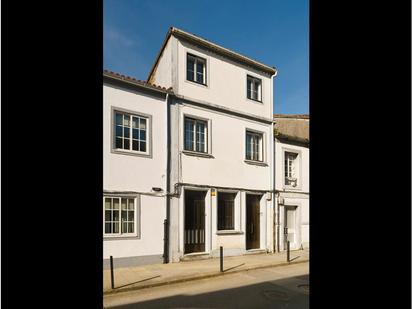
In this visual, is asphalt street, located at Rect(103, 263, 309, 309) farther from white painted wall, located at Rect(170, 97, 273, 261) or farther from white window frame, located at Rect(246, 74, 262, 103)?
white window frame, located at Rect(246, 74, 262, 103)

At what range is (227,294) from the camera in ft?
24.0

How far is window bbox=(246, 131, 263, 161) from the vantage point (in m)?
14.1

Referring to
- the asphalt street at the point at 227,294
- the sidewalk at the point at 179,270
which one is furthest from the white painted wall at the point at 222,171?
the asphalt street at the point at 227,294

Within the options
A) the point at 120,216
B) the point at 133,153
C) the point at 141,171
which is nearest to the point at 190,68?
the point at 133,153

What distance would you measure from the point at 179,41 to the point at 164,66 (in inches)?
49.9

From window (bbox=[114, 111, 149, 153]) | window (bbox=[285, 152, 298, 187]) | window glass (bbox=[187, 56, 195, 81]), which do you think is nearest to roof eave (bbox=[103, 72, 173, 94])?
window (bbox=[114, 111, 149, 153])

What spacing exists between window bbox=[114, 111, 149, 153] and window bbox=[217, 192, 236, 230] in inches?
152

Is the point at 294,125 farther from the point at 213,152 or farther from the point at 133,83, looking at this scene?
the point at 133,83

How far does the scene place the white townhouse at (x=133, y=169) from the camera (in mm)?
10430

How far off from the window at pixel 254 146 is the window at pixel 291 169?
1.79 meters
